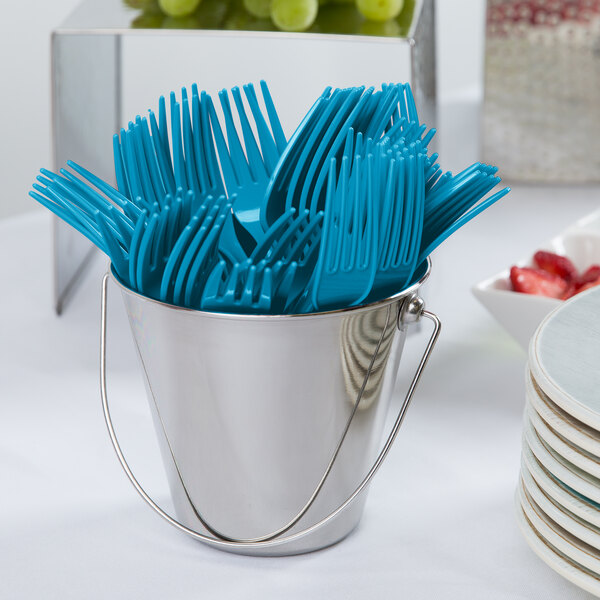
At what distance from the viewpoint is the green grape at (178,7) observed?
81 centimetres

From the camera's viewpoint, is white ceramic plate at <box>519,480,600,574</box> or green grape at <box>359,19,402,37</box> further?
green grape at <box>359,19,402,37</box>

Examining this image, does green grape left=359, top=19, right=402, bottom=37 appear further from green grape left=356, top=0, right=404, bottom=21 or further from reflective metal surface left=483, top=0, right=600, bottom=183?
reflective metal surface left=483, top=0, right=600, bottom=183

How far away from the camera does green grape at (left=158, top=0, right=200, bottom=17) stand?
81 cm

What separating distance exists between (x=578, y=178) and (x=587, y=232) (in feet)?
1.29

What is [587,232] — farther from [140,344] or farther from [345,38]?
[140,344]

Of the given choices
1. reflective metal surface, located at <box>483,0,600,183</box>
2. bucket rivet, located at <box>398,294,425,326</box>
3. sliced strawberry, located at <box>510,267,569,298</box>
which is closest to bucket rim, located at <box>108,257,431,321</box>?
bucket rivet, located at <box>398,294,425,326</box>

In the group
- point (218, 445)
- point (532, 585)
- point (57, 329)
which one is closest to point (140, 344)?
point (218, 445)

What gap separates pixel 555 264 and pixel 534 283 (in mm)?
60

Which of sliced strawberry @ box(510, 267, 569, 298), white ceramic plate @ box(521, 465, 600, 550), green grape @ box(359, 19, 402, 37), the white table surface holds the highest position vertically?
green grape @ box(359, 19, 402, 37)

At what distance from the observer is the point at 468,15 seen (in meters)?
2.22

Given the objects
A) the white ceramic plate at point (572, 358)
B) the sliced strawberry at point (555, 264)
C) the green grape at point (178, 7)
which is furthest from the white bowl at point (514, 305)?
the green grape at point (178, 7)

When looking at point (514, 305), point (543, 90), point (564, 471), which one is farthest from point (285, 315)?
point (543, 90)

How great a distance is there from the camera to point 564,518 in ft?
1.36

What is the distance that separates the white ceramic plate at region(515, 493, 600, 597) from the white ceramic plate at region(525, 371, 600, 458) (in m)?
0.06
